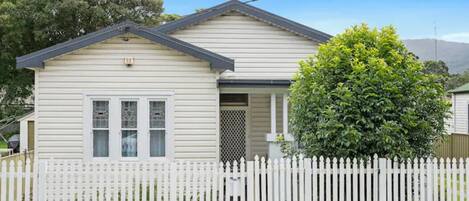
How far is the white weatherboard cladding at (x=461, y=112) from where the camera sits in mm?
22328

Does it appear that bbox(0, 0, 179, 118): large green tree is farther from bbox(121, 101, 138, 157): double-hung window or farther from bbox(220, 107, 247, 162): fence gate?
bbox(121, 101, 138, 157): double-hung window

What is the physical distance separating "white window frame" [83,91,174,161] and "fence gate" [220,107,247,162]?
11.8 feet

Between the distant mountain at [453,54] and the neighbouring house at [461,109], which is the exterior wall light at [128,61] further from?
the distant mountain at [453,54]

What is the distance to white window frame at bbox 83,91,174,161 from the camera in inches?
466

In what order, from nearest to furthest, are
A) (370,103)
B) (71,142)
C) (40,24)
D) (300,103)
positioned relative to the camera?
1. (370,103)
2. (300,103)
3. (71,142)
4. (40,24)

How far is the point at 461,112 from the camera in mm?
22844

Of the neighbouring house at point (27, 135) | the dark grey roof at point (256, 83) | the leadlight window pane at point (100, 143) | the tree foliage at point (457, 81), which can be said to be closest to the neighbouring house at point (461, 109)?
the dark grey roof at point (256, 83)

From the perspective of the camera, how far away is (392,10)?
2175 centimetres

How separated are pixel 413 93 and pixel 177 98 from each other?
20.0 feet

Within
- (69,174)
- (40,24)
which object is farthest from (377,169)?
(40,24)

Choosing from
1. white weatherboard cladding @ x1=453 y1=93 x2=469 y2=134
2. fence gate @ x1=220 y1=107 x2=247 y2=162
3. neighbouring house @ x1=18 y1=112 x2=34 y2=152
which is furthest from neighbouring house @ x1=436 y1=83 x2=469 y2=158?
neighbouring house @ x1=18 y1=112 x2=34 y2=152

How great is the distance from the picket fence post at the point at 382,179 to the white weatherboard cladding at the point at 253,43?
24.5ft

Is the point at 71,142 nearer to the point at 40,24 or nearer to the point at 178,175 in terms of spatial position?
the point at 178,175

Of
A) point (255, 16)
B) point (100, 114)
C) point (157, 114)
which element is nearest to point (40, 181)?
point (100, 114)
